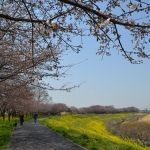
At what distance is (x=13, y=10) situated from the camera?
13.0m

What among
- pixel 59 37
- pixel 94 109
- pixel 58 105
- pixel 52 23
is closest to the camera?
pixel 52 23

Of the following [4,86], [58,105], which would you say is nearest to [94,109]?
[58,105]

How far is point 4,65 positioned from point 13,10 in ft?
5.84

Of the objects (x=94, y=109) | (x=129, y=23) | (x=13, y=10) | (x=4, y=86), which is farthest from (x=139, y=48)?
(x=94, y=109)

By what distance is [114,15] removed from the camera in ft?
24.7

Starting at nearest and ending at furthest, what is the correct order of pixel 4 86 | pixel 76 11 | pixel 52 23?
pixel 52 23
pixel 76 11
pixel 4 86

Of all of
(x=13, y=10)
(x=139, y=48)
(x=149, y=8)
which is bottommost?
(x=139, y=48)

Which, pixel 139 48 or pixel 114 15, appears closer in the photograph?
pixel 114 15

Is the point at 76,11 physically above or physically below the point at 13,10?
below

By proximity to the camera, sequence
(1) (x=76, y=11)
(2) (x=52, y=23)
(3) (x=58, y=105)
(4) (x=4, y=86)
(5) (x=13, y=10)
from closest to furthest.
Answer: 1. (2) (x=52, y=23)
2. (1) (x=76, y=11)
3. (5) (x=13, y=10)
4. (4) (x=4, y=86)
5. (3) (x=58, y=105)

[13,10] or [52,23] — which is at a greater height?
[13,10]

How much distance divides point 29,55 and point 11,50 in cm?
56

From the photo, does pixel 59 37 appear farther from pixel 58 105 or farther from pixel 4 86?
pixel 58 105

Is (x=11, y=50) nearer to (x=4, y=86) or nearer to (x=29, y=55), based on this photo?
(x=29, y=55)
